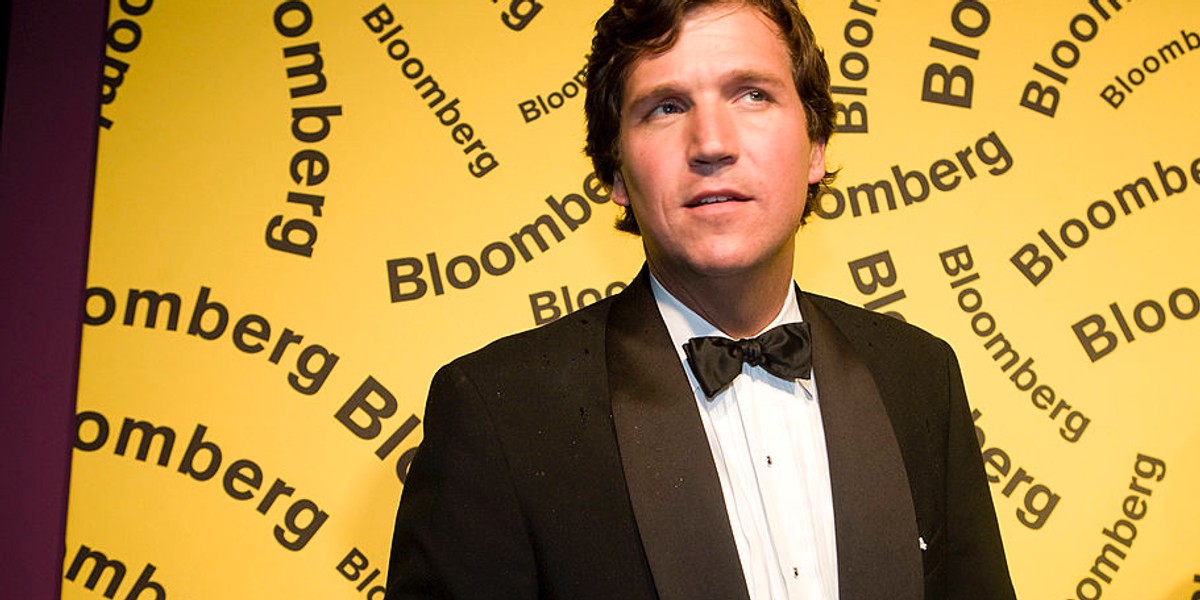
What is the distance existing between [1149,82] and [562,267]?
1.29m

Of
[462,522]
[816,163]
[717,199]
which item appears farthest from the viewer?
[816,163]

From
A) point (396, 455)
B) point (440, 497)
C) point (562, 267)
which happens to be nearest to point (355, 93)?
point (562, 267)

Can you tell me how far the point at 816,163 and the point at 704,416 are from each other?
0.46m

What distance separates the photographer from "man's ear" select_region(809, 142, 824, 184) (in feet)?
5.26

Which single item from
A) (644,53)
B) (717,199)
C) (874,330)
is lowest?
(874,330)

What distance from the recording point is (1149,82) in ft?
7.20

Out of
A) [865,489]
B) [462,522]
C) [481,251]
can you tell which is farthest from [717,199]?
[481,251]

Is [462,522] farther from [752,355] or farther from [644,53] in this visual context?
[644,53]

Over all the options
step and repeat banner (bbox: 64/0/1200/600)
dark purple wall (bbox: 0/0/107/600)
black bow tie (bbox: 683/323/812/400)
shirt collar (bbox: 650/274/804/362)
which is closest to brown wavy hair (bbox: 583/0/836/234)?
shirt collar (bbox: 650/274/804/362)

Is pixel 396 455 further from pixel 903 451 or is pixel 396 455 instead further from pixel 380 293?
pixel 903 451

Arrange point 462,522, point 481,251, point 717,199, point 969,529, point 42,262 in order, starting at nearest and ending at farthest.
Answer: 1. point 462,522
2. point 717,199
3. point 969,529
4. point 42,262
5. point 481,251

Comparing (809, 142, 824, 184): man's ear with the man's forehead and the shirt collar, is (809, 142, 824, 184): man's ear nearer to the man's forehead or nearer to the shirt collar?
the man's forehead

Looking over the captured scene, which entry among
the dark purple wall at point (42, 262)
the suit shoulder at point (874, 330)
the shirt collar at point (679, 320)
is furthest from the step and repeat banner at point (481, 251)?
the shirt collar at point (679, 320)

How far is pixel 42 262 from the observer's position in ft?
6.13
